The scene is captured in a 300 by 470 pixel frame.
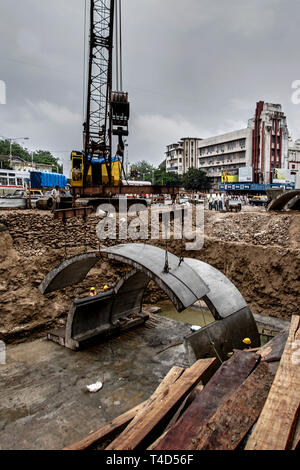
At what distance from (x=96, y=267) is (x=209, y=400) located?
11697mm

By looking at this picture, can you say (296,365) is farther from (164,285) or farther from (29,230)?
(29,230)

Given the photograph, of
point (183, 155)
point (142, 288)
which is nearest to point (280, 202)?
point (142, 288)

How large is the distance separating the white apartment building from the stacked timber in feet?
165

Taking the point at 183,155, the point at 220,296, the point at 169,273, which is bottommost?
the point at 220,296

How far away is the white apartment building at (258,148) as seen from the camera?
50.0 meters

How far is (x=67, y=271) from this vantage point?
7723 millimetres

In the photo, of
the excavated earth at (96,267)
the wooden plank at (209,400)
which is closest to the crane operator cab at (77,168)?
the excavated earth at (96,267)

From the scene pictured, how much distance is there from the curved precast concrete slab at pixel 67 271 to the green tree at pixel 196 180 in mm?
54974

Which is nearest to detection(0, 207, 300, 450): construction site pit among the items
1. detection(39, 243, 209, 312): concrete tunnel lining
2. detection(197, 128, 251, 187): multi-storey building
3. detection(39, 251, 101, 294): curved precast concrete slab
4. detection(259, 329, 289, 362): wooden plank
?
detection(39, 251, 101, 294): curved precast concrete slab

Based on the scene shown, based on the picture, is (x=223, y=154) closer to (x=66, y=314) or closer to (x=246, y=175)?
(x=246, y=175)

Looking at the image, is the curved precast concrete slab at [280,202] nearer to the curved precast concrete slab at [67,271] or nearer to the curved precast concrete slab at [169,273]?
the curved precast concrete slab at [169,273]

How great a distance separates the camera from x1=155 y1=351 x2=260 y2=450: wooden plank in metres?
2.55
